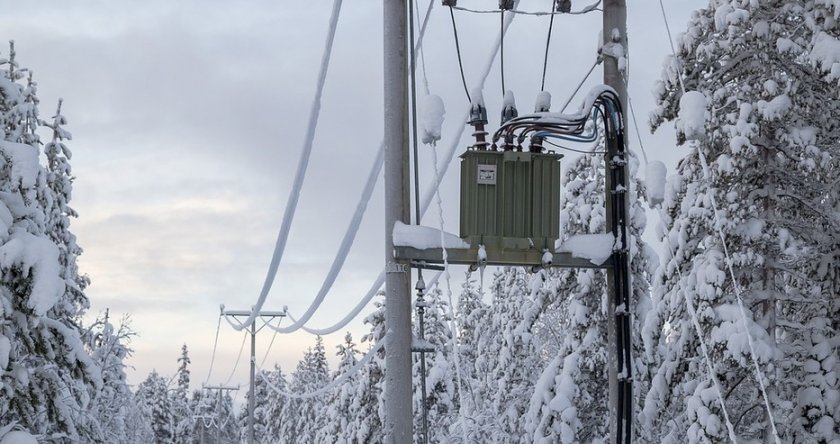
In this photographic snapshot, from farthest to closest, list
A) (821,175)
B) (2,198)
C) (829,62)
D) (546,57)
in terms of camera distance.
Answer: (821,175) < (829,62) < (2,198) < (546,57)

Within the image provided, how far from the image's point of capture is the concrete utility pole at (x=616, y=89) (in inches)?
349

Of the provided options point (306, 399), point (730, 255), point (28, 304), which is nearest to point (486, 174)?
point (28, 304)

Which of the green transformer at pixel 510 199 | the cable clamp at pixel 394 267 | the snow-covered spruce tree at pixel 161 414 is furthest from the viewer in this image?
the snow-covered spruce tree at pixel 161 414

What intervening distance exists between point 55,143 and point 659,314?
16.4 m

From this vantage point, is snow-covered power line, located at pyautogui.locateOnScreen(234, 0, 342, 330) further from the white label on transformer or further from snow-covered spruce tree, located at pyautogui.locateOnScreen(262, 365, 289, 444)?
snow-covered spruce tree, located at pyautogui.locateOnScreen(262, 365, 289, 444)

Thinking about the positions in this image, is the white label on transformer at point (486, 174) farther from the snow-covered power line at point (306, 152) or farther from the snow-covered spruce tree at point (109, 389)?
the snow-covered spruce tree at point (109, 389)

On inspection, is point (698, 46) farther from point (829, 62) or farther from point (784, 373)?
point (784, 373)

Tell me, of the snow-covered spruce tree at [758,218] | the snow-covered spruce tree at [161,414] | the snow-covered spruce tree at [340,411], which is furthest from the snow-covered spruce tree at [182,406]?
the snow-covered spruce tree at [758,218]

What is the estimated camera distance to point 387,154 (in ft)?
27.5

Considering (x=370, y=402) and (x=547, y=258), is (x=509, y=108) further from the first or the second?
(x=370, y=402)

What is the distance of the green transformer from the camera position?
335 inches

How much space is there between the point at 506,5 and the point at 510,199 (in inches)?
79.4

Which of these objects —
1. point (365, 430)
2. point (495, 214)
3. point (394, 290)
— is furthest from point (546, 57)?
point (365, 430)

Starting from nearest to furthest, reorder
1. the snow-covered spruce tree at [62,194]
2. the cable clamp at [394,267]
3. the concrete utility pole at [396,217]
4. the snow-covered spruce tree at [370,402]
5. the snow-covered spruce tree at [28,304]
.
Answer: the concrete utility pole at [396,217] → the cable clamp at [394,267] → the snow-covered spruce tree at [28,304] → the snow-covered spruce tree at [62,194] → the snow-covered spruce tree at [370,402]
